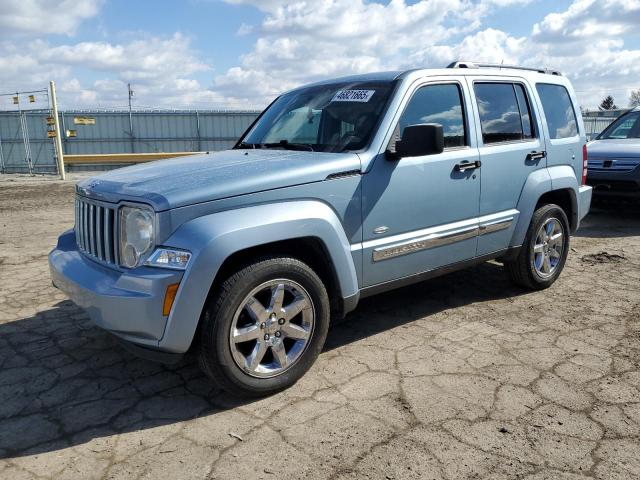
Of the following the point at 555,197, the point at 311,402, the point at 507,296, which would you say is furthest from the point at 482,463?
the point at 555,197

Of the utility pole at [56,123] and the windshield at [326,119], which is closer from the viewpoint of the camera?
the windshield at [326,119]

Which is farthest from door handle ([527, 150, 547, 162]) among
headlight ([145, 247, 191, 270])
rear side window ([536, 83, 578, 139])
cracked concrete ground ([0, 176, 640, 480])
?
headlight ([145, 247, 191, 270])

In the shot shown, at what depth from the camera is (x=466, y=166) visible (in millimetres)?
4020

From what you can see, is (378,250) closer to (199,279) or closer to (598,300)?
(199,279)

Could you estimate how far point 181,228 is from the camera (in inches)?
110

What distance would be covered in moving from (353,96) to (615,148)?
6.46 m

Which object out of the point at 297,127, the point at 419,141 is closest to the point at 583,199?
the point at 419,141

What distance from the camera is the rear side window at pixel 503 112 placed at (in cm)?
429

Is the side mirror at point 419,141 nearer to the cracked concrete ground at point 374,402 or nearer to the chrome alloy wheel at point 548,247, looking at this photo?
the cracked concrete ground at point 374,402

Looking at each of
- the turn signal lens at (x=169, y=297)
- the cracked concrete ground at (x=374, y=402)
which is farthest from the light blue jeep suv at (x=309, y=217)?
the cracked concrete ground at (x=374, y=402)

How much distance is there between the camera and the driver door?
11.6 ft

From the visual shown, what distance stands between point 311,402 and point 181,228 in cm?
127

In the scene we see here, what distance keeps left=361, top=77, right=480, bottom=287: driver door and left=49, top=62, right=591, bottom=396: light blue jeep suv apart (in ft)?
0.04

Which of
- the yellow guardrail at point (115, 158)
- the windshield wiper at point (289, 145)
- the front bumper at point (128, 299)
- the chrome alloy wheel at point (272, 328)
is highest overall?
the windshield wiper at point (289, 145)
